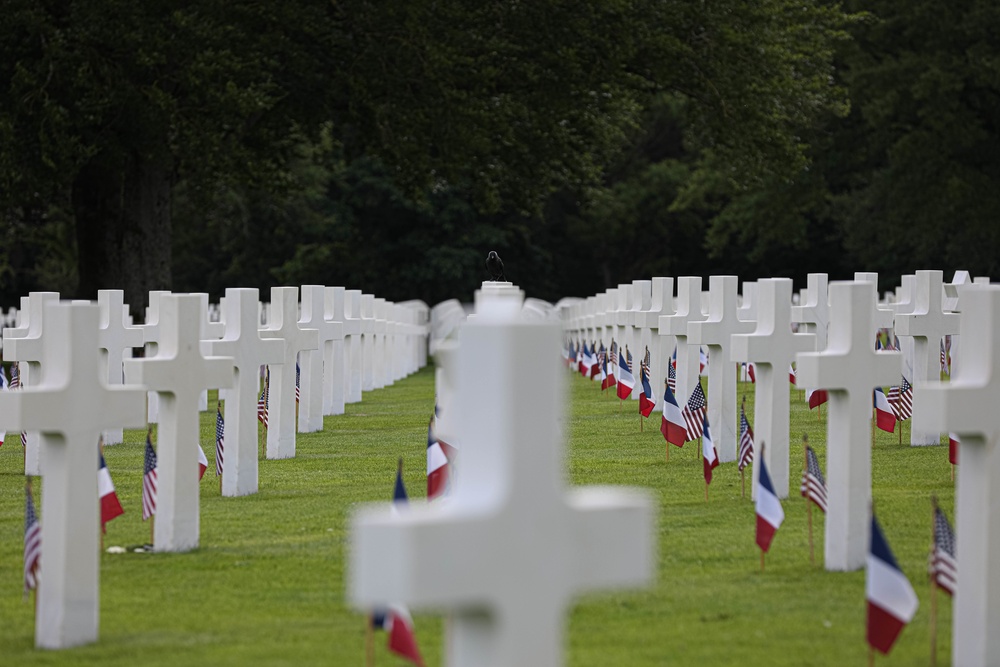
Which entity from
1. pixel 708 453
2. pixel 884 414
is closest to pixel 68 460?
pixel 708 453

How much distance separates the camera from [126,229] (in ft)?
103

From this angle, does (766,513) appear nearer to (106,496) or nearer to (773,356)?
(773,356)

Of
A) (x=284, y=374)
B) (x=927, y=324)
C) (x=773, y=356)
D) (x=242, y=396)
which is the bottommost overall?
(x=242, y=396)

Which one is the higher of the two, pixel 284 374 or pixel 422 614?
pixel 284 374

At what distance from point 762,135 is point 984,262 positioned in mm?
22977

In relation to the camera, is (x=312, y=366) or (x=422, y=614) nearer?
(x=422, y=614)

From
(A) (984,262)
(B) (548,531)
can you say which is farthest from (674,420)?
(A) (984,262)

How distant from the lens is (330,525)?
11.7 m

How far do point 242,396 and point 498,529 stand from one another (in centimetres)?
874

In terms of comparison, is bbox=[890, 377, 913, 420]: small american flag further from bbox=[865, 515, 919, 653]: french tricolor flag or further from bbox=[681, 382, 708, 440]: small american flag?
bbox=[865, 515, 919, 653]: french tricolor flag

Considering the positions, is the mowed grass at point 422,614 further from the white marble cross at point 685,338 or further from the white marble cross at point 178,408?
the white marble cross at point 685,338

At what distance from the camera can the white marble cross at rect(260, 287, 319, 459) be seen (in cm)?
1603

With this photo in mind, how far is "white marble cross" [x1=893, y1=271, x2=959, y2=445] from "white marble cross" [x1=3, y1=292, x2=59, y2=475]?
784 centimetres

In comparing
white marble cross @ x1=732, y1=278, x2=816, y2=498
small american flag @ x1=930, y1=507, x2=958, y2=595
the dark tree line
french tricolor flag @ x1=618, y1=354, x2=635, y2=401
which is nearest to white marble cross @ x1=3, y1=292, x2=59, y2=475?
white marble cross @ x1=732, y1=278, x2=816, y2=498
